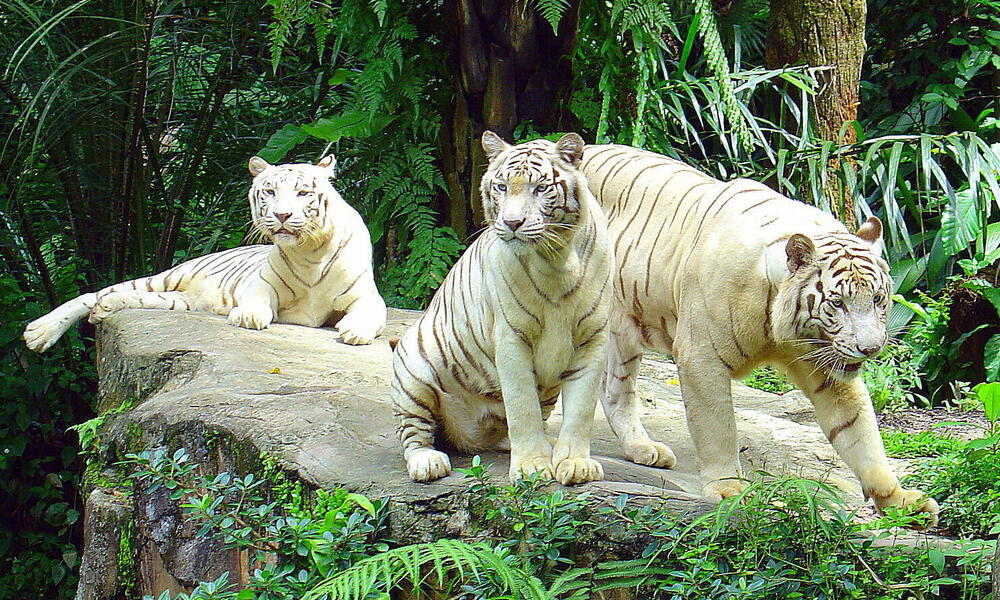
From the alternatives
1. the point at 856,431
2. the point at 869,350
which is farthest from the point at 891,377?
the point at 869,350

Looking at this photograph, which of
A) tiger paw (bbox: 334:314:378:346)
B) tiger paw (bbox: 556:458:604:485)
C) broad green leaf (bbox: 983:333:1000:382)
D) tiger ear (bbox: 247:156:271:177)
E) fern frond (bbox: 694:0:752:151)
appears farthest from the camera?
broad green leaf (bbox: 983:333:1000:382)

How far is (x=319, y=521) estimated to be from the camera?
299cm

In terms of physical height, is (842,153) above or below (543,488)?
above

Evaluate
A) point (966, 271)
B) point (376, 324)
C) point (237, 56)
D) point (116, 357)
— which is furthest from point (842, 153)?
point (116, 357)

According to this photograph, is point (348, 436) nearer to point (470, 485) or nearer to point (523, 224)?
point (470, 485)

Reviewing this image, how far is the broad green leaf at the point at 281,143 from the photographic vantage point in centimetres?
642

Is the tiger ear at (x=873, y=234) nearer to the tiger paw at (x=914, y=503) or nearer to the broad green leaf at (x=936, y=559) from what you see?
the tiger paw at (x=914, y=503)

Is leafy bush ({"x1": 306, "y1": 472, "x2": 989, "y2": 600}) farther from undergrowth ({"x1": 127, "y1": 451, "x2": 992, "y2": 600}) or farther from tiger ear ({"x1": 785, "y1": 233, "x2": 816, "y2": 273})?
tiger ear ({"x1": 785, "y1": 233, "x2": 816, "y2": 273})

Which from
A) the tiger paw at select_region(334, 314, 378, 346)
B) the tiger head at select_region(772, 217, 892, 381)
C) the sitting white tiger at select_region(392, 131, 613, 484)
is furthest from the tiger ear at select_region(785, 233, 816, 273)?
the tiger paw at select_region(334, 314, 378, 346)

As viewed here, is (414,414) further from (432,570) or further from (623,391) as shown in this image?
(623,391)

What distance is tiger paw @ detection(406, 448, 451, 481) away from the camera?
3082 millimetres

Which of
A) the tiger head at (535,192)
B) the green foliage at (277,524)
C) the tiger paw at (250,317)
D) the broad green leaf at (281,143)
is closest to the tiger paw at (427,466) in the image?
the green foliage at (277,524)

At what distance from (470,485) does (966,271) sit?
15.0 feet

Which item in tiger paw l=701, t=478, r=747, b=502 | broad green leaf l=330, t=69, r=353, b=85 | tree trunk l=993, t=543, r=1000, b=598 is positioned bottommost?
tiger paw l=701, t=478, r=747, b=502
